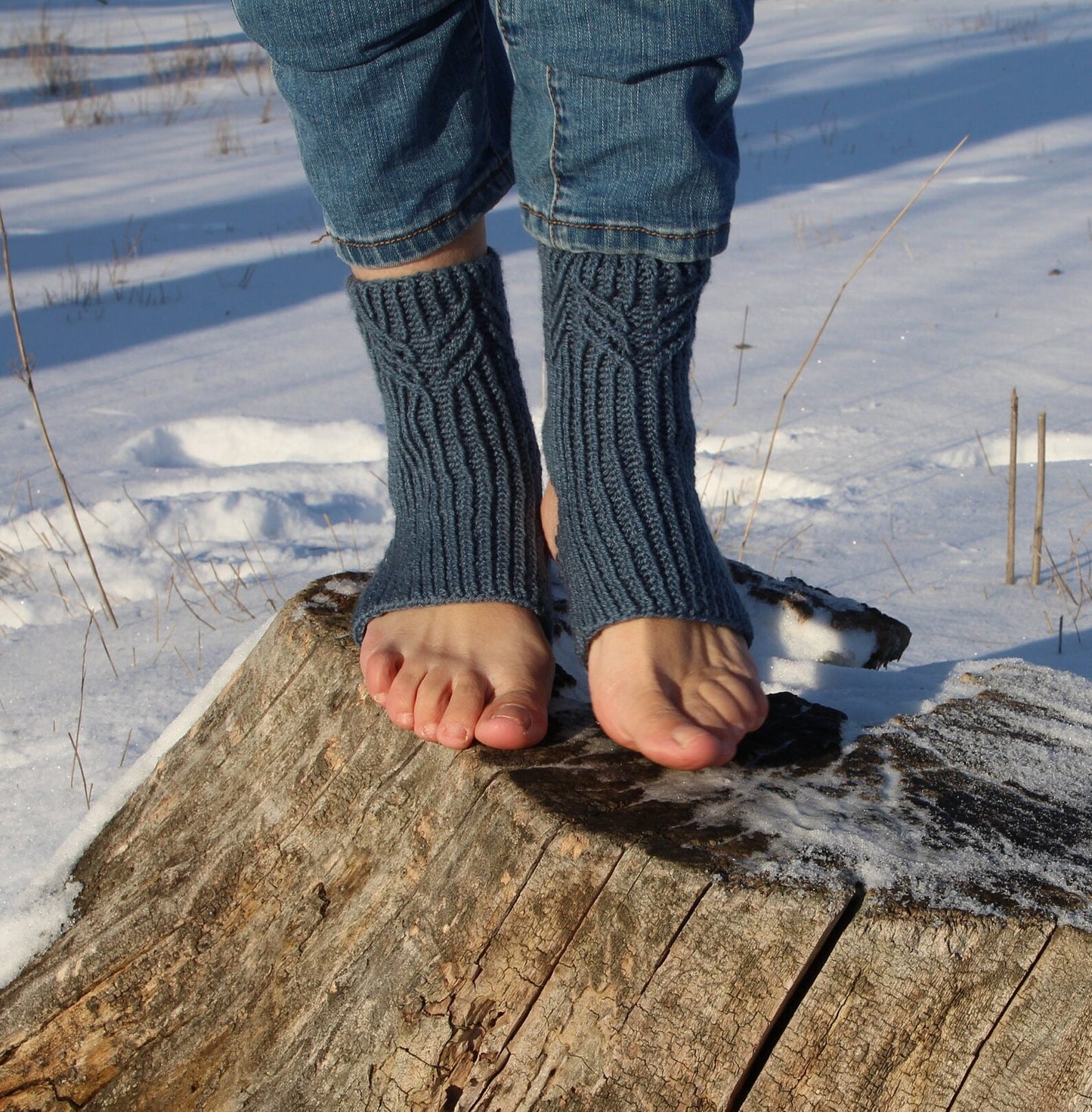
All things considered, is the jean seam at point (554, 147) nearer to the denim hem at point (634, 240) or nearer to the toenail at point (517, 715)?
the denim hem at point (634, 240)

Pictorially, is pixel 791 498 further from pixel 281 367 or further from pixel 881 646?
pixel 281 367

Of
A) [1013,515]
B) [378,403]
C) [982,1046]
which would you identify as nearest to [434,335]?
[982,1046]

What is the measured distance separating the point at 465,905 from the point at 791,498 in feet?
5.35

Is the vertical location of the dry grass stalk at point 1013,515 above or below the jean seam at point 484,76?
below

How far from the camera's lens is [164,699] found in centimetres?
167

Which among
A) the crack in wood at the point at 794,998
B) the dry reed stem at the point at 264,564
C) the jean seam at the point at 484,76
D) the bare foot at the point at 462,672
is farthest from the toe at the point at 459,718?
the dry reed stem at the point at 264,564

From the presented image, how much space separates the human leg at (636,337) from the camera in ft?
3.13

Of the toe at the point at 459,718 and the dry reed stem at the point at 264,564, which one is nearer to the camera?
the toe at the point at 459,718

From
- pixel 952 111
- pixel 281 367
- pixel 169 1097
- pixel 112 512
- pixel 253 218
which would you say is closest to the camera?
pixel 169 1097

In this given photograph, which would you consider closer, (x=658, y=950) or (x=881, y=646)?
(x=658, y=950)

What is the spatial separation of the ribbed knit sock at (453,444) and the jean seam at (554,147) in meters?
0.12

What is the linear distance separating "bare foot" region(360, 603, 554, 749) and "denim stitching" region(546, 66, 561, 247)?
1.25 ft

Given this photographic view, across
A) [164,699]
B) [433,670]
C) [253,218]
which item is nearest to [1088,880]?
[433,670]

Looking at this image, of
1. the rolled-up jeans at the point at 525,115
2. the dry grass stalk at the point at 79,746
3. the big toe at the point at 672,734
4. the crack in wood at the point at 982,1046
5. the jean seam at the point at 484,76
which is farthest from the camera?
the dry grass stalk at the point at 79,746
